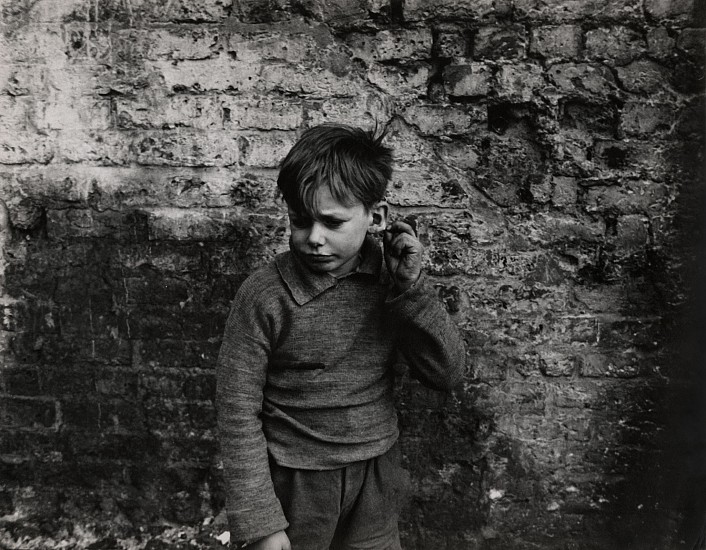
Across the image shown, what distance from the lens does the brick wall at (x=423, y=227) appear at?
90.0 inches

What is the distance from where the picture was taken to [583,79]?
2.26 metres

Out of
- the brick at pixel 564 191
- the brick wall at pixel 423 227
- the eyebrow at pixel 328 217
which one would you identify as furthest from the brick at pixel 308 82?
the eyebrow at pixel 328 217

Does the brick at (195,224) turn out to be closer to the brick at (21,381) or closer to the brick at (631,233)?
the brick at (21,381)

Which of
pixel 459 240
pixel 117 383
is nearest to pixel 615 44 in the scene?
pixel 459 240

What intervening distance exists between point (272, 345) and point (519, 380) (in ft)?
3.71

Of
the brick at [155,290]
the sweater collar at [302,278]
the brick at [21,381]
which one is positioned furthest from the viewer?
the brick at [21,381]

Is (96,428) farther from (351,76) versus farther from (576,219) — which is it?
(576,219)

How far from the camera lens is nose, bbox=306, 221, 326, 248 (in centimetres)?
159

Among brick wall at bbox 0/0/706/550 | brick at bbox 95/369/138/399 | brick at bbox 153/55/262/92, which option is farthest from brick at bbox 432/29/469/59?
brick at bbox 95/369/138/399

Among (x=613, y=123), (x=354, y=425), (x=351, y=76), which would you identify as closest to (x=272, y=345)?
(x=354, y=425)

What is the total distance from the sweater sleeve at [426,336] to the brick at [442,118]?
0.82 metres

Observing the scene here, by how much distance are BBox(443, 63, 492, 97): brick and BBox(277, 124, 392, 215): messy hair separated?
2.46 feet

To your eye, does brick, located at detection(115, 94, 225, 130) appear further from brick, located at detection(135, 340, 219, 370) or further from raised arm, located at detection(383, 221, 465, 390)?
raised arm, located at detection(383, 221, 465, 390)

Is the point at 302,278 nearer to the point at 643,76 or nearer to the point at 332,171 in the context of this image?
the point at 332,171
